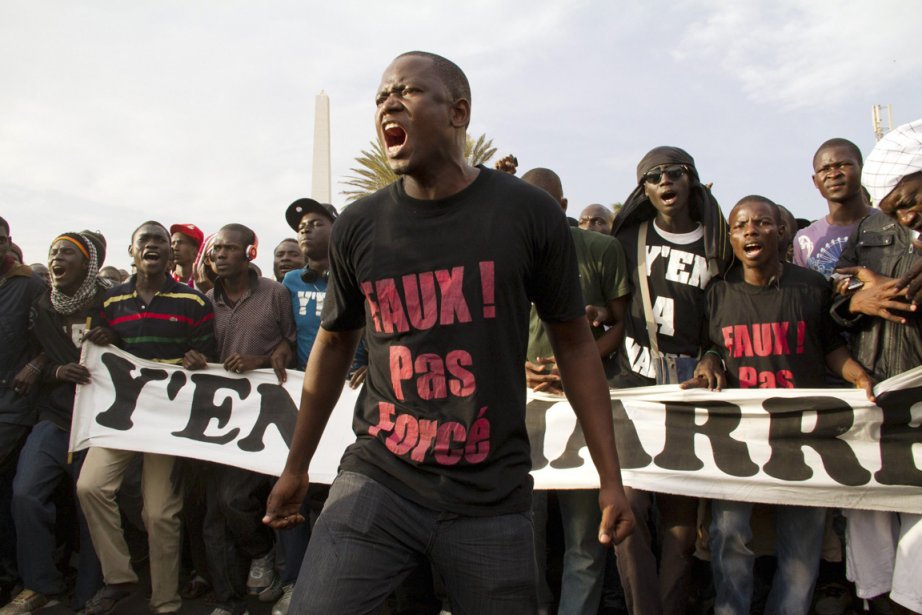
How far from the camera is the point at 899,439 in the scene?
3.85m

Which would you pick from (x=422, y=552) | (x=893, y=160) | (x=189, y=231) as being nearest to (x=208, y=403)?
(x=189, y=231)

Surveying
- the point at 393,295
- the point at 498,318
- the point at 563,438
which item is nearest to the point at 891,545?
the point at 563,438

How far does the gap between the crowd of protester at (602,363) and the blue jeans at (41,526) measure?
0.01 metres

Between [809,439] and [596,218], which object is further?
[596,218]

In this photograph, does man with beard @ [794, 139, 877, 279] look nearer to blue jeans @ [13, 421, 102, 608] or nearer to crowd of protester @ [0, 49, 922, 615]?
crowd of protester @ [0, 49, 922, 615]

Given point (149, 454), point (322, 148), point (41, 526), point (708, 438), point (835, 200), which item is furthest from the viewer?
point (322, 148)

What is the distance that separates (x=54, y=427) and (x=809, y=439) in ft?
15.5

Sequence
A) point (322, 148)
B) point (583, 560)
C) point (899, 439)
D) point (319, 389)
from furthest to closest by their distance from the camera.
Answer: point (322, 148) → point (583, 560) → point (899, 439) → point (319, 389)

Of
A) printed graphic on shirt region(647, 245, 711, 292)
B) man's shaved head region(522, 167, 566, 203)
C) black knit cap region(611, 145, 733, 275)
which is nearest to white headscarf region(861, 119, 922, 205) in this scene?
black knit cap region(611, 145, 733, 275)

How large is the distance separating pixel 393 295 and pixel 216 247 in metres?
3.53

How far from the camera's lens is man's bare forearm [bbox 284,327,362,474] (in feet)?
7.89

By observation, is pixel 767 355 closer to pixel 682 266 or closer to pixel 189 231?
pixel 682 266

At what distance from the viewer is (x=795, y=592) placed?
376 cm

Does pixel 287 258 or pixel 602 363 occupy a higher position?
pixel 287 258
